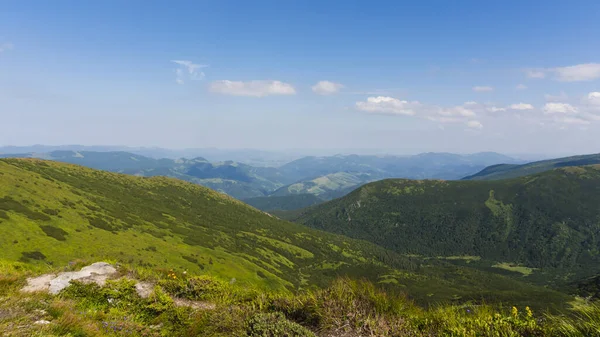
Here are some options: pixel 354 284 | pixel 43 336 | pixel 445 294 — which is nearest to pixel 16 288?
pixel 43 336

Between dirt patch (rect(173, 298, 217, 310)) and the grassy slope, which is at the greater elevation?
dirt patch (rect(173, 298, 217, 310))

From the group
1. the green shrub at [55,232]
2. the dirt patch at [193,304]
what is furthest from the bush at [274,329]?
the green shrub at [55,232]

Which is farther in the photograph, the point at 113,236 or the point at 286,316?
the point at 113,236

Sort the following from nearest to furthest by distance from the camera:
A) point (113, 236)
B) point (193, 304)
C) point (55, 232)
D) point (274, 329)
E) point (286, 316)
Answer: point (274, 329) → point (286, 316) → point (193, 304) → point (55, 232) → point (113, 236)

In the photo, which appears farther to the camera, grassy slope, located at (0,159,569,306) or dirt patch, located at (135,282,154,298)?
grassy slope, located at (0,159,569,306)

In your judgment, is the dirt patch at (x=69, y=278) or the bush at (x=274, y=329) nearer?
the bush at (x=274, y=329)

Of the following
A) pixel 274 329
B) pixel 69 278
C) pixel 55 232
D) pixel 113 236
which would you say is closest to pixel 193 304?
pixel 274 329

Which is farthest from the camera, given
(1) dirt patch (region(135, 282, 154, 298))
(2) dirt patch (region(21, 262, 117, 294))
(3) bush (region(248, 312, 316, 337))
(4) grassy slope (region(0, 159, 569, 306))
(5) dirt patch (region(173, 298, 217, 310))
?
(4) grassy slope (region(0, 159, 569, 306))

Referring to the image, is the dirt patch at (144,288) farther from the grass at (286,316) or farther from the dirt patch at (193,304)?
the dirt patch at (193,304)

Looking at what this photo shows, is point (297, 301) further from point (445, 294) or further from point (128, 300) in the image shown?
point (445, 294)

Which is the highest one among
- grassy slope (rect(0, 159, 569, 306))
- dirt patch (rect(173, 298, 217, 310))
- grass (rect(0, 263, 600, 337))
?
grass (rect(0, 263, 600, 337))

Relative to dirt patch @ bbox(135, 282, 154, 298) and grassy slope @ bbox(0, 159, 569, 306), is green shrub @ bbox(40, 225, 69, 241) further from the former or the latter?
dirt patch @ bbox(135, 282, 154, 298)

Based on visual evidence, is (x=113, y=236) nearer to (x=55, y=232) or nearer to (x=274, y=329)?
(x=55, y=232)

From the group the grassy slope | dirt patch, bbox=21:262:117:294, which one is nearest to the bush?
dirt patch, bbox=21:262:117:294
